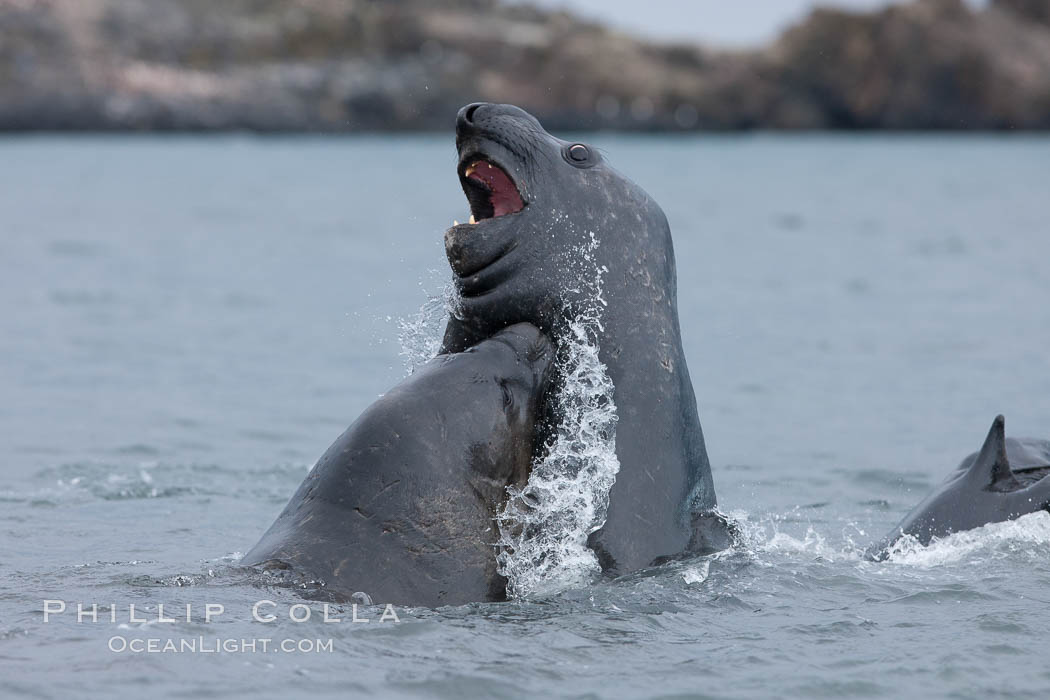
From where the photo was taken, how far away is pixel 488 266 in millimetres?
7121

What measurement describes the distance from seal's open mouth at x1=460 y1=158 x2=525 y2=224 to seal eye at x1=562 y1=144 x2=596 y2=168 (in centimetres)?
31

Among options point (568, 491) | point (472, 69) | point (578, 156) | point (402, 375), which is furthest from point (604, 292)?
point (472, 69)

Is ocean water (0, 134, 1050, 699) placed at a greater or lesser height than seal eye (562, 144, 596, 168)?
lesser

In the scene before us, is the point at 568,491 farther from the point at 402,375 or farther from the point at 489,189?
the point at 402,375

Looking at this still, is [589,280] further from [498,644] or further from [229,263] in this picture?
[229,263]

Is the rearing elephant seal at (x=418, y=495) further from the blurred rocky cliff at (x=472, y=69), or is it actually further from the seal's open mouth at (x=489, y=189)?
the blurred rocky cliff at (x=472, y=69)

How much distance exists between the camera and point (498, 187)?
7402 mm

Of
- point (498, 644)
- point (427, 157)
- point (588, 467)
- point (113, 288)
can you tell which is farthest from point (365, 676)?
point (427, 157)

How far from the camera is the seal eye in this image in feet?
24.4

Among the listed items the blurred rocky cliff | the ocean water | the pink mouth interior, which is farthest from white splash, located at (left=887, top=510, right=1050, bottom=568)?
the blurred rocky cliff

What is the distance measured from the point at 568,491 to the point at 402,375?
9.57 metres

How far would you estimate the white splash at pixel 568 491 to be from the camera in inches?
269

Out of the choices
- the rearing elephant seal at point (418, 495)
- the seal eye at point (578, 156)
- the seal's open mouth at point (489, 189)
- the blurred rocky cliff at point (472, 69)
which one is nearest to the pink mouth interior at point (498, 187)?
the seal's open mouth at point (489, 189)

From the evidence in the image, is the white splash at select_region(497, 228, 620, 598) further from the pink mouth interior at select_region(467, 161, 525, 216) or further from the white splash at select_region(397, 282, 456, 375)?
the white splash at select_region(397, 282, 456, 375)
